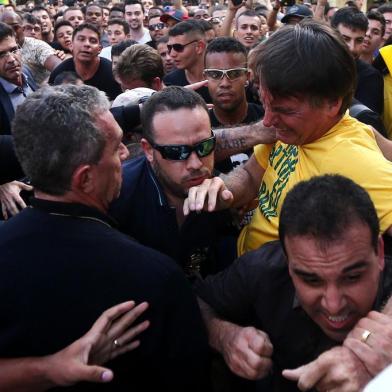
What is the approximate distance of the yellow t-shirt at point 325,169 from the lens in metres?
1.93

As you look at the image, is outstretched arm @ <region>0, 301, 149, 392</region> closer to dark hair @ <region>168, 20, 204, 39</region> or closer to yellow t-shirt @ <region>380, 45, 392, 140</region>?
yellow t-shirt @ <region>380, 45, 392, 140</region>

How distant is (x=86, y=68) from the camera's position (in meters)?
5.93

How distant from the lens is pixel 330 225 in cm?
166

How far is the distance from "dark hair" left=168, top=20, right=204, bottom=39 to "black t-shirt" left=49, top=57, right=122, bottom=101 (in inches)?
31.3

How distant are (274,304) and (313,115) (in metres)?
0.72

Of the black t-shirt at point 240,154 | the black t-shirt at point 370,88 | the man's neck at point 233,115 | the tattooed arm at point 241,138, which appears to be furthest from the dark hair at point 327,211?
the black t-shirt at point 370,88

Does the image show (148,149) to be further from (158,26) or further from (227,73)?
(158,26)

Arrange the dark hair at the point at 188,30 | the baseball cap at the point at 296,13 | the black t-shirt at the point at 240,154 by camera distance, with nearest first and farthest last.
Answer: the black t-shirt at the point at 240,154 < the dark hair at the point at 188,30 < the baseball cap at the point at 296,13

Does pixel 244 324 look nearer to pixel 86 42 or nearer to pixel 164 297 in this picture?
pixel 164 297

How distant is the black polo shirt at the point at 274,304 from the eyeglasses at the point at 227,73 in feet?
7.77

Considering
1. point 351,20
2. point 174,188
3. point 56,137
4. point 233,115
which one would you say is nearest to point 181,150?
point 174,188

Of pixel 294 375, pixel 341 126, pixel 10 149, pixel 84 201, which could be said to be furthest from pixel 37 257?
pixel 10 149

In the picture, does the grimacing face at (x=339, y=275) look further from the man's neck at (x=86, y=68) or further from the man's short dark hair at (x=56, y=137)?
the man's neck at (x=86, y=68)

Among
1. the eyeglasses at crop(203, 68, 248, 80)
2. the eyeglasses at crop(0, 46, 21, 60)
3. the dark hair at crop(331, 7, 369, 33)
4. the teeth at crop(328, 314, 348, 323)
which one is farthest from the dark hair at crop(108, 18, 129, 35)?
the teeth at crop(328, 314, 348, 323)
